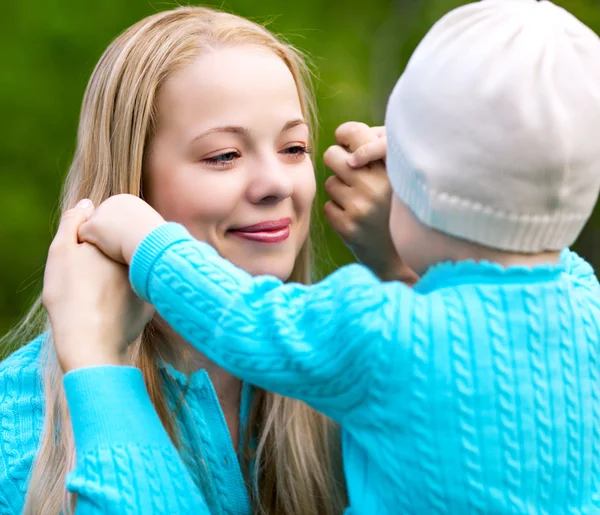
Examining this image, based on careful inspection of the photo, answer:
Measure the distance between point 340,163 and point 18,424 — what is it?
2.89 ft

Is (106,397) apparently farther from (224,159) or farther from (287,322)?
(224,159)

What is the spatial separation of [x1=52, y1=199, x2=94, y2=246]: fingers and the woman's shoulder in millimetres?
414

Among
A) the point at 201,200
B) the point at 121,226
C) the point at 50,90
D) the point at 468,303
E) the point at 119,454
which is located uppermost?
the point at 468,303

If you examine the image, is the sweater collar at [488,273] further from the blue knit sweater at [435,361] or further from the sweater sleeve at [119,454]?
the sweater sleeve at [119,454]

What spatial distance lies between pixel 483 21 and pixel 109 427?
0.86 meters

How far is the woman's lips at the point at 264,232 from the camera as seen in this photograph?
1942 mm

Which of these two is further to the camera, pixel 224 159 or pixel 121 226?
pixel 224 159

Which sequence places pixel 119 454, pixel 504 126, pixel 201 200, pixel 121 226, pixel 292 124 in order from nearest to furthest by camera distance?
pixel 504 126
pixel 119 454
pixel 121 226
pixel 201 200
pixel 292 124

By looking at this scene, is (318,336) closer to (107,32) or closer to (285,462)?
(285,462)

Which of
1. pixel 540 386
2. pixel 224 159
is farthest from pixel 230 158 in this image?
pixel 540 386

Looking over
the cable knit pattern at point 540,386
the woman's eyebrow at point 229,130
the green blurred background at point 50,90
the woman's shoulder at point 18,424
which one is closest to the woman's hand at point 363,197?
the woman's eyebrow at point 229,130

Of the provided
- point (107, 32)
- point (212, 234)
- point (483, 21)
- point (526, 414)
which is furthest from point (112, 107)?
point (107, 32)

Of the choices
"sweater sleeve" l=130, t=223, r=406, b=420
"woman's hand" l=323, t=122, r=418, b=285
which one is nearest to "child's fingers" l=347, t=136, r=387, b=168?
"woman's hand" l=323, t=122, r=418, b=285

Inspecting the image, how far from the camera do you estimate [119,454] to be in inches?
57.1
